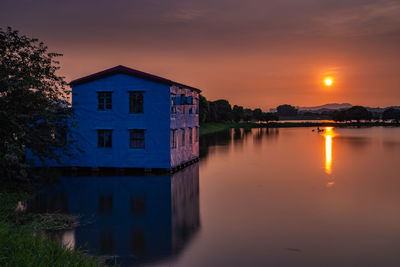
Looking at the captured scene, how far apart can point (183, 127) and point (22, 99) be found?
50.3 ft

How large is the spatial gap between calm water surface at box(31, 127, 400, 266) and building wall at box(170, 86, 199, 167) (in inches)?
72.9

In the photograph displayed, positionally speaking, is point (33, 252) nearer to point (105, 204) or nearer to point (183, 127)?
point (105, 204)

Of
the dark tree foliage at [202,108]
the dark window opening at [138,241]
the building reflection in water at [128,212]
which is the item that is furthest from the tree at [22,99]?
the dark tree foliage at [202,108]

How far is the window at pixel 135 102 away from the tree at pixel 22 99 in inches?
212

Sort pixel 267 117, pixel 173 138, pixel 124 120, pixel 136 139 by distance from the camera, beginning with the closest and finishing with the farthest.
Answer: pixel 136 139 → pixel 124 120 → pixel 173 138 → pixel 267 117

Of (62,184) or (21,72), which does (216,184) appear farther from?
(21,72)

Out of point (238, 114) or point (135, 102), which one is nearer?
point (135, 102)

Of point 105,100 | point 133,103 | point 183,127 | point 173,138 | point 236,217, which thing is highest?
point 105,100

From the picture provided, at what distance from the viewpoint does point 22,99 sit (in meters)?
21.9

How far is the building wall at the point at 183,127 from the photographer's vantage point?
103 feet

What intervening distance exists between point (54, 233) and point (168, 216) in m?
→ 5.33

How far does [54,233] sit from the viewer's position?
14.3 m

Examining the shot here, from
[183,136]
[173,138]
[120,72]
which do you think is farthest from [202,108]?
[120,72]

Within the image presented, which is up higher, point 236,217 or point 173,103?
point 173,103
